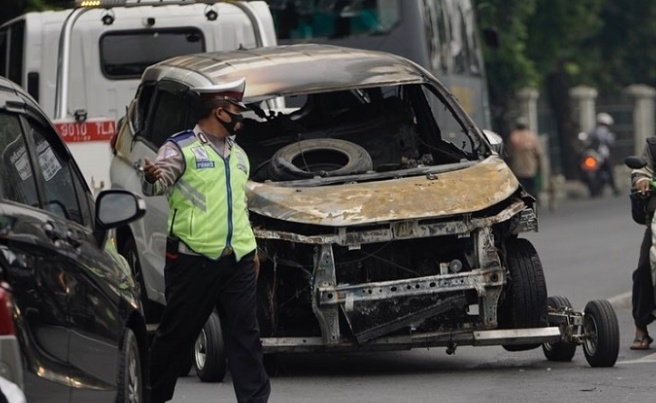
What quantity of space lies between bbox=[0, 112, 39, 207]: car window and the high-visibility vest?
1.74 metres

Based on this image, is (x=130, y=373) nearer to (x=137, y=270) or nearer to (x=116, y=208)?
(x=116, y=208)

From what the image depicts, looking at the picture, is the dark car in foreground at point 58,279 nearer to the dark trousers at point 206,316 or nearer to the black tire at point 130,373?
the black tire at point 130,373

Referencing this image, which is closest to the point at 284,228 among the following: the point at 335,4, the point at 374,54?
the point at 374,54

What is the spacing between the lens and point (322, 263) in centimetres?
1052

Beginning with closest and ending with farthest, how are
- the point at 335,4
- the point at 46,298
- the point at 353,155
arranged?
the point at 46,298
the point at 353,155
the point at 335,4

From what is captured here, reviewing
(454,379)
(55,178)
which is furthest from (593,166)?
(55,178)

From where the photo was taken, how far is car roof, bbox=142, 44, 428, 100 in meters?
11.6

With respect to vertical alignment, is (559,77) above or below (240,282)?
below

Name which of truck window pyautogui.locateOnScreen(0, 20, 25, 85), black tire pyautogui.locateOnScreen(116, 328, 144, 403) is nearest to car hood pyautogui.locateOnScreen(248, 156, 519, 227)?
black tire pyautogui.locateOnScreen(116, 328, 144, 403)

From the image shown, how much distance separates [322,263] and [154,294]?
1.81 m

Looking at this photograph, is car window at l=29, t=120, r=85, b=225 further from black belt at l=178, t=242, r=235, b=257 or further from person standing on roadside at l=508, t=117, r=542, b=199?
person standing on roadside at l=508, t=117, r=542, b=199

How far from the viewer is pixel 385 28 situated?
2170 cm

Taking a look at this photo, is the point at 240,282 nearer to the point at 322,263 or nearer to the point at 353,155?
the point at 322,263

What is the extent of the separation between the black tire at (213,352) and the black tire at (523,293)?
1.67 metres
